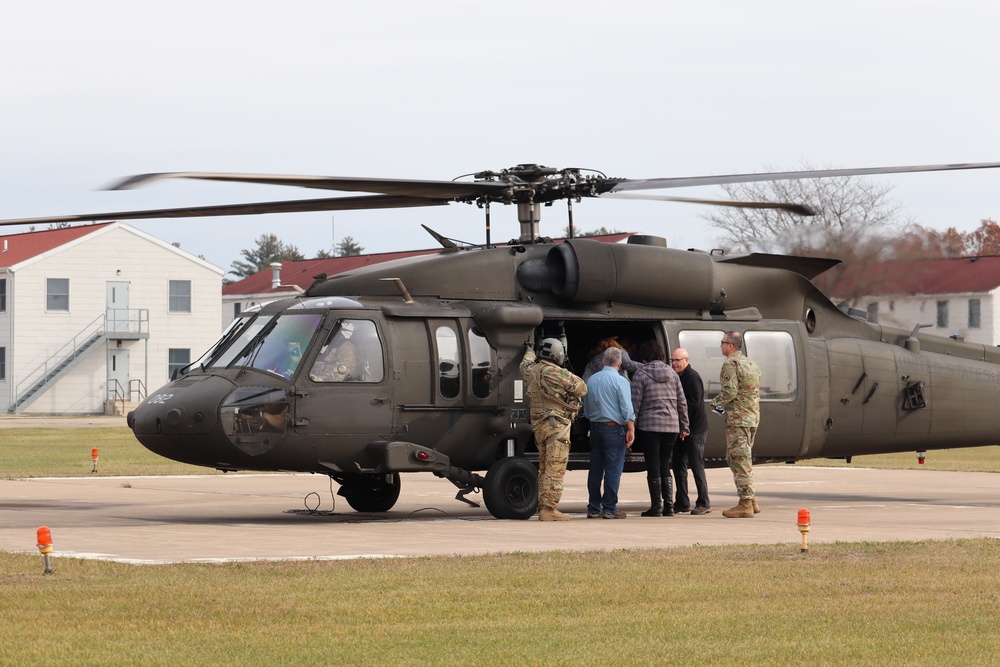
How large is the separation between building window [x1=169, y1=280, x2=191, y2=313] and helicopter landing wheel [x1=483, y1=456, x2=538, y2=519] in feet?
166

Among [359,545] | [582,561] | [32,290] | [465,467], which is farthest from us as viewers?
[32,290]

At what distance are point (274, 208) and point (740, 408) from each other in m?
5.64

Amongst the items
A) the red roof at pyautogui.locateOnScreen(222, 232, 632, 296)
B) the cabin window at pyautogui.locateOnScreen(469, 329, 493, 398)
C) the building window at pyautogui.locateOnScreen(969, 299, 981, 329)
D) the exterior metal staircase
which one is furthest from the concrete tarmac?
the red roof at pyautogui.locateOnScreen(222, 232, 632, 296)

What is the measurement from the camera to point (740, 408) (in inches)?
663

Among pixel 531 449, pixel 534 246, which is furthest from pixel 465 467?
pixel 534 246

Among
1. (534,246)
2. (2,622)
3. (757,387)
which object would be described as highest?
(534,246)

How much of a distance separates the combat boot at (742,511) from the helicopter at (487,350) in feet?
3.80

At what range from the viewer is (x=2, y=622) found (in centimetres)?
888

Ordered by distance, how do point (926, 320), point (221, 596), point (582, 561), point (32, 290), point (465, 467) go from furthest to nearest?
point (32, 290)
point (926, 320)
point (465, 467)
point (582, 561)
point (221, 596)

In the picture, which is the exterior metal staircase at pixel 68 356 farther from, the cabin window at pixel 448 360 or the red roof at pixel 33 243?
the cabin window at pixel 448 360

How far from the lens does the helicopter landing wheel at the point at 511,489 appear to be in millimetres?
16297

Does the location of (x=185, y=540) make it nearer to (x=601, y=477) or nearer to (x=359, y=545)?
(x=359, y=545)

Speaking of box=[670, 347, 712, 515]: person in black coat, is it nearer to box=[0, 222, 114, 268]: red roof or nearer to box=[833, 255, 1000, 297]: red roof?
box=[833, 255, 1000, 297]: red roof

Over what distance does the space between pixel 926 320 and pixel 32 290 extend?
4660 centimetres
